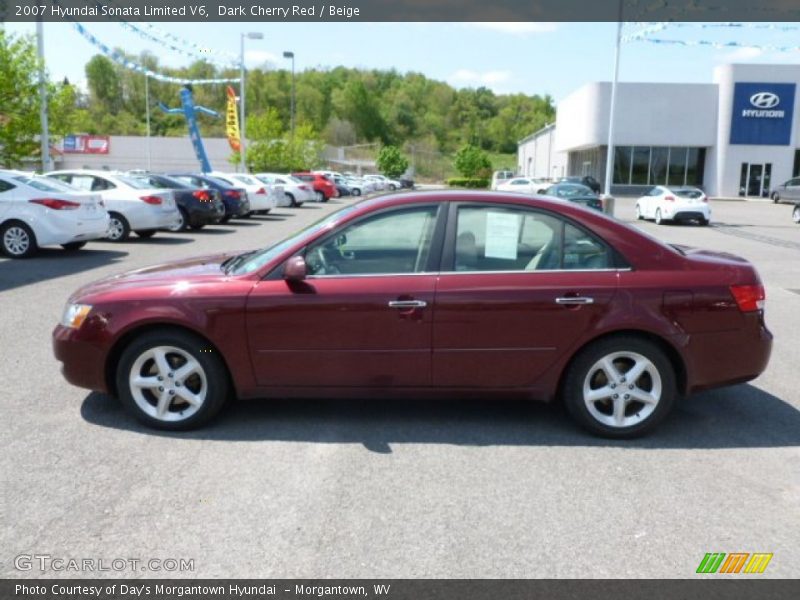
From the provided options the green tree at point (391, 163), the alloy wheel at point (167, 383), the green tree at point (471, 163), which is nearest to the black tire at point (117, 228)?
the alloy wheel at point (167, 383)

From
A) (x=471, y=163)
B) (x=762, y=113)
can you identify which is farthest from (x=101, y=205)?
(x=471, y=163)

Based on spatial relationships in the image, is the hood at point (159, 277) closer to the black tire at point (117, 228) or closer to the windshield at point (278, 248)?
the windshield at point (278, 248)

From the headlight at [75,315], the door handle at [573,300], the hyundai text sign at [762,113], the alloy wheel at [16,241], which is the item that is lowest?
the alloy wheel at [16,241]

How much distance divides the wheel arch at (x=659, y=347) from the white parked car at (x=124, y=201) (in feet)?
43.0

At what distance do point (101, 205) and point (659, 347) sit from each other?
11538mm

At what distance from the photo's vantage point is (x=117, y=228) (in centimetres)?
1586

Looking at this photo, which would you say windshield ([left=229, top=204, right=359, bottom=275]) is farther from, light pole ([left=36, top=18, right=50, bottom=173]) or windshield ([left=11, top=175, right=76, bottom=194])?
light pole ([left=36, top=18, right=50, bottom=173])

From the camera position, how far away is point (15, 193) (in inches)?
493

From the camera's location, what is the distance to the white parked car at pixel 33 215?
1246 cm

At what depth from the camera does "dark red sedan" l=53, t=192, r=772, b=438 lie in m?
4.58

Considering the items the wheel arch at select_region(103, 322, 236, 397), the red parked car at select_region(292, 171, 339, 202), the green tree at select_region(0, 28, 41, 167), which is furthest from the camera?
the red parked car at select_region(292, 171, 339, 202)

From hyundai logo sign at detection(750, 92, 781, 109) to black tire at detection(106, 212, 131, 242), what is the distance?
4726cm

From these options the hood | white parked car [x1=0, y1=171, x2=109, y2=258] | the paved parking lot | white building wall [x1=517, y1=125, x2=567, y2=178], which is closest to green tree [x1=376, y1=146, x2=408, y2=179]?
white building wall [x1=517, y1=125, x2=567, y2=178]

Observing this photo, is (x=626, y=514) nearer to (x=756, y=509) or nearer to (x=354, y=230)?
(x=756, y=509)
